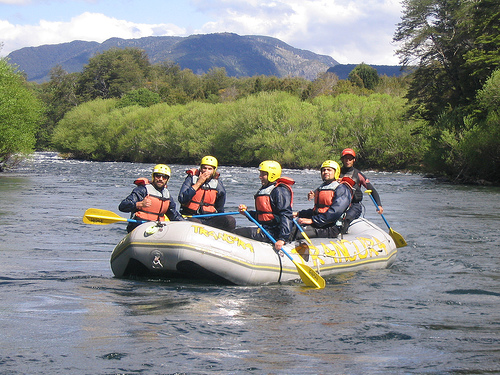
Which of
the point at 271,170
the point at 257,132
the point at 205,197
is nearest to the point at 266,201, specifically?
the point at 271,170

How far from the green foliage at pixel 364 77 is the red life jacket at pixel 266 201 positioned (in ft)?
254

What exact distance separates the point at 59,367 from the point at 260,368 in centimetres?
157

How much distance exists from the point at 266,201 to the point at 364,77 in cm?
8305

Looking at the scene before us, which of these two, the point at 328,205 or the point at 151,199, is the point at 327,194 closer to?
the point at 328,205

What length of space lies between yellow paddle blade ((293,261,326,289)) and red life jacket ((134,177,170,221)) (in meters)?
1.89

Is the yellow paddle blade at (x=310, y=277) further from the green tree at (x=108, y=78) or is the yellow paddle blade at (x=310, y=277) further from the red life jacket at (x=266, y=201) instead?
the green tree at (x=108, y=78)

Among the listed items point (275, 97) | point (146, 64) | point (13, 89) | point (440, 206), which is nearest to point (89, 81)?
point (146, 64)

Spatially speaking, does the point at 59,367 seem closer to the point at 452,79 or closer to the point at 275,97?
the point at 452,79

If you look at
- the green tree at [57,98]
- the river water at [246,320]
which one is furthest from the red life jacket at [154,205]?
the green tree at [57,98]

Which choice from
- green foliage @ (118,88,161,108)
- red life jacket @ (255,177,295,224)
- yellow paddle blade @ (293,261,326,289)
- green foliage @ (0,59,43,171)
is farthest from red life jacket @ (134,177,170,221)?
green foliage @ (118,88,161,108)

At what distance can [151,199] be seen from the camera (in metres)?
8.21

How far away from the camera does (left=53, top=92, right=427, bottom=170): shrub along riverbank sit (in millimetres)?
45562

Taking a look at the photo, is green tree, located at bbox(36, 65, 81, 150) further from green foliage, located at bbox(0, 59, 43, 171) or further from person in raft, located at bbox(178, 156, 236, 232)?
person in raft, located at bbox(178, 156, 236, 232)

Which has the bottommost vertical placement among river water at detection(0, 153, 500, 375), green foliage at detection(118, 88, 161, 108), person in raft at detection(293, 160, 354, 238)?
river water at detection(0, 153, 500, 375)
